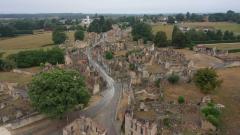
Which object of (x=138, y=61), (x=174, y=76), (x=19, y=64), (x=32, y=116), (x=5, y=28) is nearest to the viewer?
(x=32, y=116)

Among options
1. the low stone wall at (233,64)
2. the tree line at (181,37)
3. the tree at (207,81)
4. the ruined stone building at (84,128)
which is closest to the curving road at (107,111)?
the ruined stone building at (84,128)

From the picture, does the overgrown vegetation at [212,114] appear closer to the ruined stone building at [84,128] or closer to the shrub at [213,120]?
the shrub at [213,120]

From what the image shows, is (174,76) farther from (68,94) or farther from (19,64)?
(19,64)

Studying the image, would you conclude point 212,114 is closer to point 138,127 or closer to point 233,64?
point 138,127

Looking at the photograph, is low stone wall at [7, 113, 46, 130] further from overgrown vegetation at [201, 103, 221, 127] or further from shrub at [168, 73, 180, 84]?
shrub at [168, 73, 180, 84]

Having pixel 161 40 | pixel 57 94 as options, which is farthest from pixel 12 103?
pixel 161 40

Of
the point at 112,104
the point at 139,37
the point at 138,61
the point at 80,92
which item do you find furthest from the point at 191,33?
the point at 80,92
